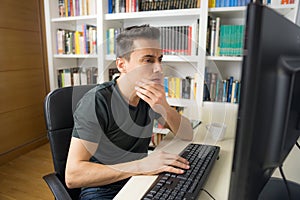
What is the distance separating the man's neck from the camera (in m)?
0.97

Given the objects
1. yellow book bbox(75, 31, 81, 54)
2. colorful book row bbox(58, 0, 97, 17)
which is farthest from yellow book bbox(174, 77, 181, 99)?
yellow book bbox(75, 31, 81, 54)

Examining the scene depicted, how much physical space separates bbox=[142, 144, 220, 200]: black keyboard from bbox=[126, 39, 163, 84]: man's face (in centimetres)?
32

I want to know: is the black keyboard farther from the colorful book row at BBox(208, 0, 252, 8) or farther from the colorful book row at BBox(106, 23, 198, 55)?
the colorful book row at BBox(208, 0, 252, 8)

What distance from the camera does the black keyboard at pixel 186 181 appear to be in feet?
2.05

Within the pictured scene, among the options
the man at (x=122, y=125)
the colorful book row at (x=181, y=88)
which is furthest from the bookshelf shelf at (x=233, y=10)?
the man at (x=122, y=125)

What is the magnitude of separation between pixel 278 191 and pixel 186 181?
0.93 feet

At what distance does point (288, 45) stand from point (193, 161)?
0.53 m

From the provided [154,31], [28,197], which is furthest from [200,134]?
[28,197]

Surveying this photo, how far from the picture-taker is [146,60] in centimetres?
80

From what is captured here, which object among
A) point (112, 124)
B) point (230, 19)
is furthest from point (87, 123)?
point (230, 19)

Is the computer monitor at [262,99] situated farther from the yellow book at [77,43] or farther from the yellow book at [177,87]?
the yellow book at [77,43]

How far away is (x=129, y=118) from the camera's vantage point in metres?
1.08

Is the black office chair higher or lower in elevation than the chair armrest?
higher

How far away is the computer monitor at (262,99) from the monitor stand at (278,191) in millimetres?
366
